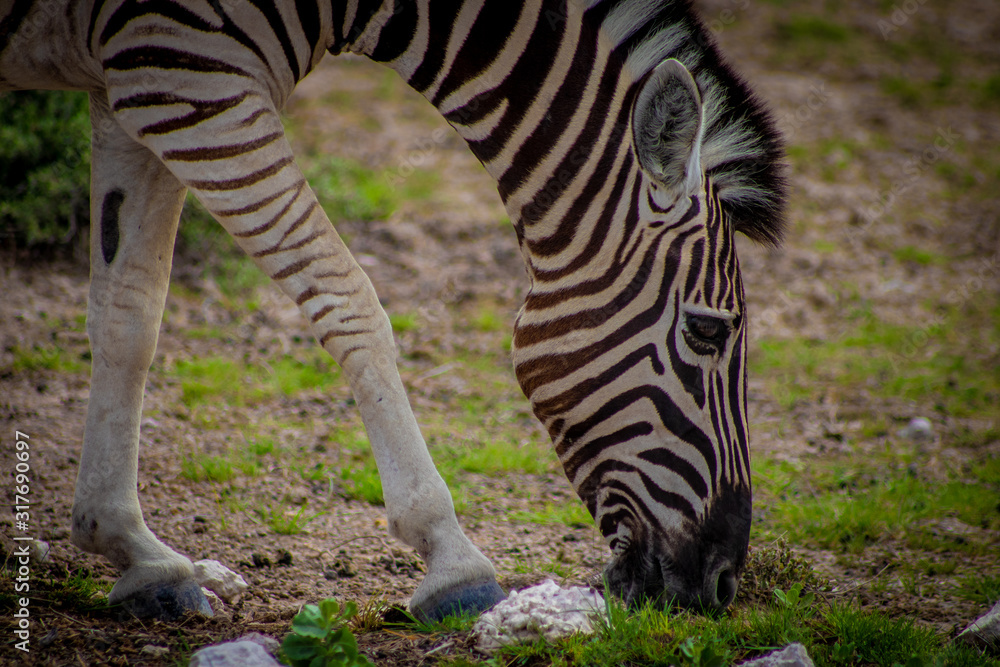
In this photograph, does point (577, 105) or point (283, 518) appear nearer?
point (577, 105)

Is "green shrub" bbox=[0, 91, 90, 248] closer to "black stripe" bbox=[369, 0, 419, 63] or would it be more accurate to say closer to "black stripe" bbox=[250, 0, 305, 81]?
"black stripe" bbox=[250, 0, 305, 81]

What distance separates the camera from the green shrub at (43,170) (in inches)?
228

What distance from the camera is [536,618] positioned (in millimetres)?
2498

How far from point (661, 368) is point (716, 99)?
1.01 metres

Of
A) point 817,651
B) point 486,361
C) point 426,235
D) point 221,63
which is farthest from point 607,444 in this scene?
point 426,235

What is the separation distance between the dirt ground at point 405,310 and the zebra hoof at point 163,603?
0.06 meters

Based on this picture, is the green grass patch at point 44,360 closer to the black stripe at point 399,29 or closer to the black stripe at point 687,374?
the black stripe at point 399,29

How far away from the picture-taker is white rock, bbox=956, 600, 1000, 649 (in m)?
2.64

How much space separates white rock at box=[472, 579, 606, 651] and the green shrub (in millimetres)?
4973

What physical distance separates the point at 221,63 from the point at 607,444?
187cm

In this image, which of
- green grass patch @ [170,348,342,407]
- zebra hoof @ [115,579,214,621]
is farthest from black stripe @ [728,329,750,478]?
green grass patch @ [170,348,342,407]

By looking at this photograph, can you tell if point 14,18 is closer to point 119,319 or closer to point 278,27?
point 278,27

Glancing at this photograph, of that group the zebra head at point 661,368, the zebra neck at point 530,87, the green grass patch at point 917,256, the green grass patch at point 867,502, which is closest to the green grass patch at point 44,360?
the zebra neck at point 530,87

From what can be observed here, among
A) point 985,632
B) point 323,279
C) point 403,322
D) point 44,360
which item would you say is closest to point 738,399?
point 985,632
